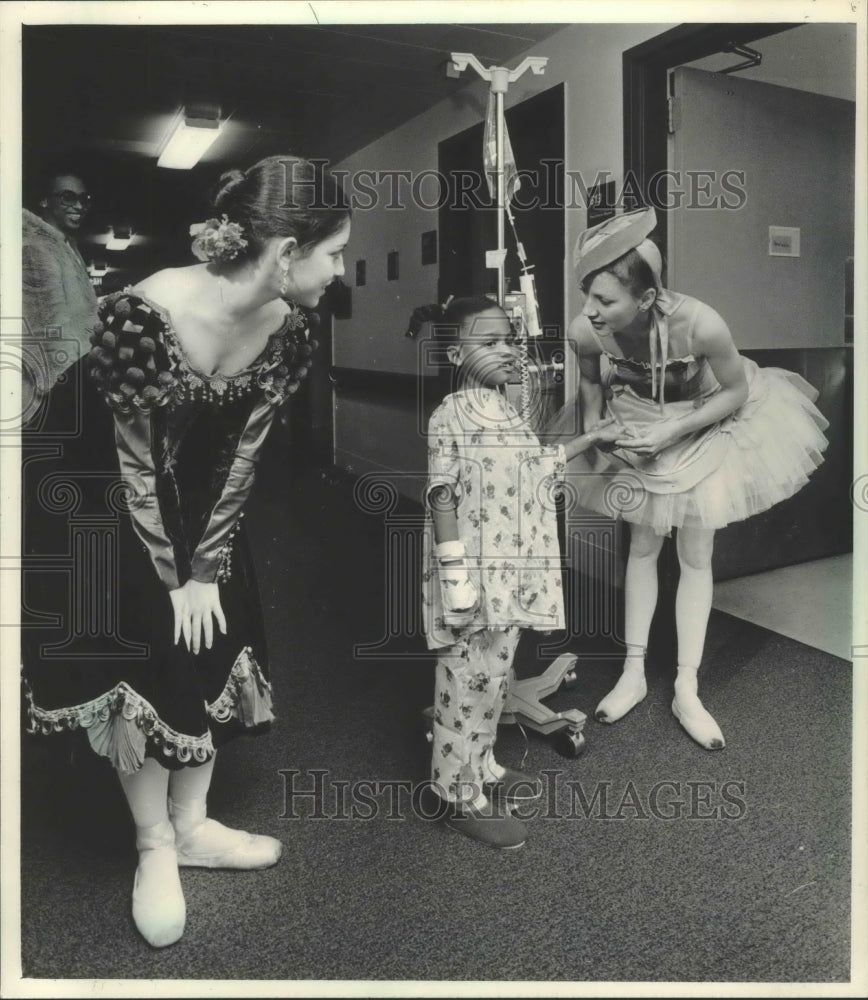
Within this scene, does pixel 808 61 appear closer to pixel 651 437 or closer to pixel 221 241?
pixel 651 437

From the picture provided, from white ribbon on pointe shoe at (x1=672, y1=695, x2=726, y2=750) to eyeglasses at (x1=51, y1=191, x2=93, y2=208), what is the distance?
1556 mm

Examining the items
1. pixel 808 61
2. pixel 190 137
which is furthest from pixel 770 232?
pixel 190 137

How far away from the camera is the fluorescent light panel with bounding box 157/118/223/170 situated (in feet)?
5.00

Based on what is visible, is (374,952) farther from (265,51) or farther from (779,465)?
(265,51)

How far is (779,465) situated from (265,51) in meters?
1.32

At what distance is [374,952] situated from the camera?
57.6 inches

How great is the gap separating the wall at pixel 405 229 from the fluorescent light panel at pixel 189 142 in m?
0.24

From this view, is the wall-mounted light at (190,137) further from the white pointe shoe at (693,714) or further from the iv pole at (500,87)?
the white pointe shoe at (693,714)

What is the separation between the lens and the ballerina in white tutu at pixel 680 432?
1.91 m

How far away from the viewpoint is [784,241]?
6.88ft

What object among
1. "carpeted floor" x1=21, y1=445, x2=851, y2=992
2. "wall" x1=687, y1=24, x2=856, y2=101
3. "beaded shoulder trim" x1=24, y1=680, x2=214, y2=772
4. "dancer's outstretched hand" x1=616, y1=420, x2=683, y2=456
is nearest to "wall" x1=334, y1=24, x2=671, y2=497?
"carpeted floor" x1=21, y1=445, x2=851, y2=992

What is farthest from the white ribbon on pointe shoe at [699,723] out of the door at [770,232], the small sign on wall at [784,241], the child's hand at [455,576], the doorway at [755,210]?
the small sign on wall at [784,241]

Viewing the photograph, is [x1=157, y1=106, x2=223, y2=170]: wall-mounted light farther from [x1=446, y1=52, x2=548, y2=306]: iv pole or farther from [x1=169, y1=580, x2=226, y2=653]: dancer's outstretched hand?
[x1=169, y1=580, x2=226, y2=653]: dancer's outstretched hand

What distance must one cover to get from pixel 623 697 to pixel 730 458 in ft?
1.95
